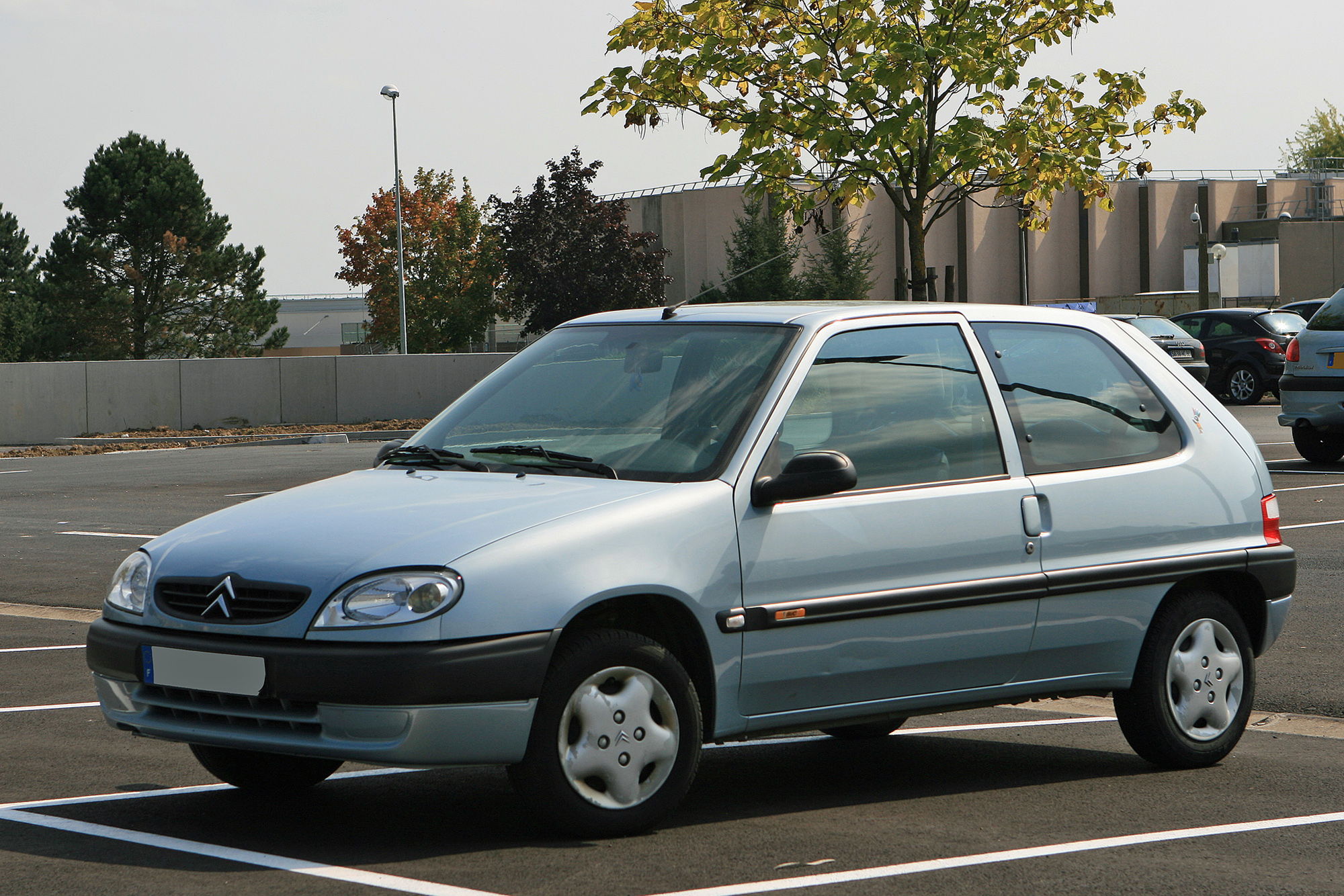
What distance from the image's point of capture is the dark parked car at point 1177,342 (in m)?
29.3

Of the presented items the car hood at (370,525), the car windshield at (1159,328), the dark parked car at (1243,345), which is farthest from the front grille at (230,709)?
the dark parked car at (1243,345)

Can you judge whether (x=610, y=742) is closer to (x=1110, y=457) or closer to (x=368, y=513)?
(x=368, y=513)

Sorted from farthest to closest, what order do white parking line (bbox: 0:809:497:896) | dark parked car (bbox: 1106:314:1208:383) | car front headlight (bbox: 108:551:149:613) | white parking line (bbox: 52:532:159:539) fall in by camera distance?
dark parked car (bbox: 1106:314:1208:383)
white parking line (bbox: 52:532:159:539)
car front headlight (bbox: 108:551:149:613)
white parking line (bbox: 0:809:497:896)

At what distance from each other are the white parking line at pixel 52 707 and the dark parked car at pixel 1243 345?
2657 cm

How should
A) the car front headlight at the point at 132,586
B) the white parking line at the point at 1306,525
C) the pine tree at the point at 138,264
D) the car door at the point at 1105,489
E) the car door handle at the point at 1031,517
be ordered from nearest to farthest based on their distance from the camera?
the car front headlight at the point at 132,586 → the car door handle at the point at 1031,517 → the car door at the point at 1105,489 → the white parking line at the point at 1306,525 → the pine tree at the point at 138,264

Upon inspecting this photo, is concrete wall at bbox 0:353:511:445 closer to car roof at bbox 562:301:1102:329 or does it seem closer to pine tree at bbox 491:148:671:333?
pine tree at bbox 491:148:671:333

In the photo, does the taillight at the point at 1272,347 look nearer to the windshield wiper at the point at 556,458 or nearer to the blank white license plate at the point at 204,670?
the windshield wiper at the point at 556,458

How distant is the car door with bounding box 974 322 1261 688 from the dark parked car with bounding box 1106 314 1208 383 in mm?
23797

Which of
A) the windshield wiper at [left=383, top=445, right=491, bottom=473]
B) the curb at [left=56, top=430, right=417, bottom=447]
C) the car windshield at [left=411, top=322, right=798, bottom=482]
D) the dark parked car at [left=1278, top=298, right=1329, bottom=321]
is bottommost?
the curb at [left=56, top=430, right=417, bottom=447]

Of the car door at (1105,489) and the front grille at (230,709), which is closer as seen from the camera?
the front grille at (230,709)

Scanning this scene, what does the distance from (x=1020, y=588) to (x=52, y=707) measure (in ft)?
13.8

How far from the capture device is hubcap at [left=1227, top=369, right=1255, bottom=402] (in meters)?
30.9

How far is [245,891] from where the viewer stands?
14.0 ft


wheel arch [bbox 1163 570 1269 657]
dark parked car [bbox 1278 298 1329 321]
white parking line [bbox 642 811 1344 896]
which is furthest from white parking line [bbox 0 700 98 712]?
dark parked car [bbox 1278 298 1329 321]
